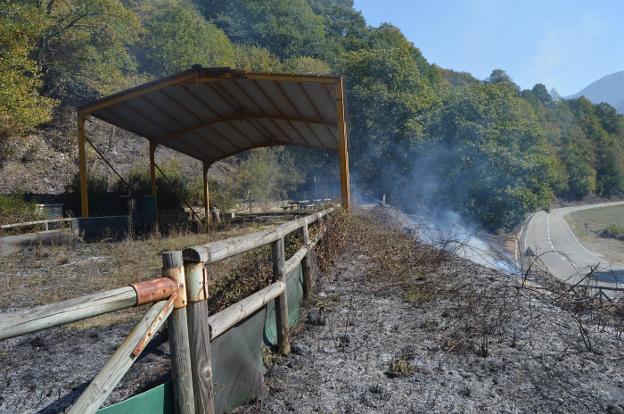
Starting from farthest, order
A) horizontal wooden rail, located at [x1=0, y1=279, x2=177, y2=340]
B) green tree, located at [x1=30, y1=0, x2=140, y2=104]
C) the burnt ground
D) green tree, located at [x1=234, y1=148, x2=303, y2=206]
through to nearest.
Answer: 1. green tree, located at [x1=234, y1=148, x2=303, y2=206]
2. green tree, located at [x1=30, y1=0, x2=140, y2=104]
3. the burnt ground
4. horizontal wooden rail, located at [x1=0, y1=279, x2=177, y2=340]

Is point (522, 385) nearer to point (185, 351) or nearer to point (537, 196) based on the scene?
point (185, 351)

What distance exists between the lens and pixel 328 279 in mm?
6848

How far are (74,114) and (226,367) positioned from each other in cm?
2739

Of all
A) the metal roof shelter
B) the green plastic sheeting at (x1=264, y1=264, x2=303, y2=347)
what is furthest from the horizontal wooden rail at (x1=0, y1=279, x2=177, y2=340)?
the metal roof shelter

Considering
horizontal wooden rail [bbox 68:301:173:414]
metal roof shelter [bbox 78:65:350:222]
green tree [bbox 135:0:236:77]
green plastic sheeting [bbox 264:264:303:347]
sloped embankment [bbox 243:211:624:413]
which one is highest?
green tree [bbox 135:0:236:77]

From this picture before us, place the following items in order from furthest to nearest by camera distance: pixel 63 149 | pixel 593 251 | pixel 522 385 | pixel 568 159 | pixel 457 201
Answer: pixel 568 159, pixel 593 251, pixel 457 201, pixel 63 149, pixel 522 385

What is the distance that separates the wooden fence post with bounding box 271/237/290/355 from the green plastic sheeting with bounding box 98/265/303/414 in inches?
2.7

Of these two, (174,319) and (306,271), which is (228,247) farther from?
(306,271)

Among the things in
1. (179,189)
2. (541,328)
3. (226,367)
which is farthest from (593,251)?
(226,367)

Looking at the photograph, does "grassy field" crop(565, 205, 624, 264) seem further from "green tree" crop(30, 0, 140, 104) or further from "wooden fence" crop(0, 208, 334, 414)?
"wooden fence" crop(0, 208, 334, 414)

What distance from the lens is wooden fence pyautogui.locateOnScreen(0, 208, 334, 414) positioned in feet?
5.70

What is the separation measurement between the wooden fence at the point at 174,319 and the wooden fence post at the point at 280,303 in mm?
738

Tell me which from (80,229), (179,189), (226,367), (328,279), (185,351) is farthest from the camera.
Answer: (179,189)

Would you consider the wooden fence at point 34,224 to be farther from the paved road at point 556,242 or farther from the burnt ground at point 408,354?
the paved road at point 556,242
